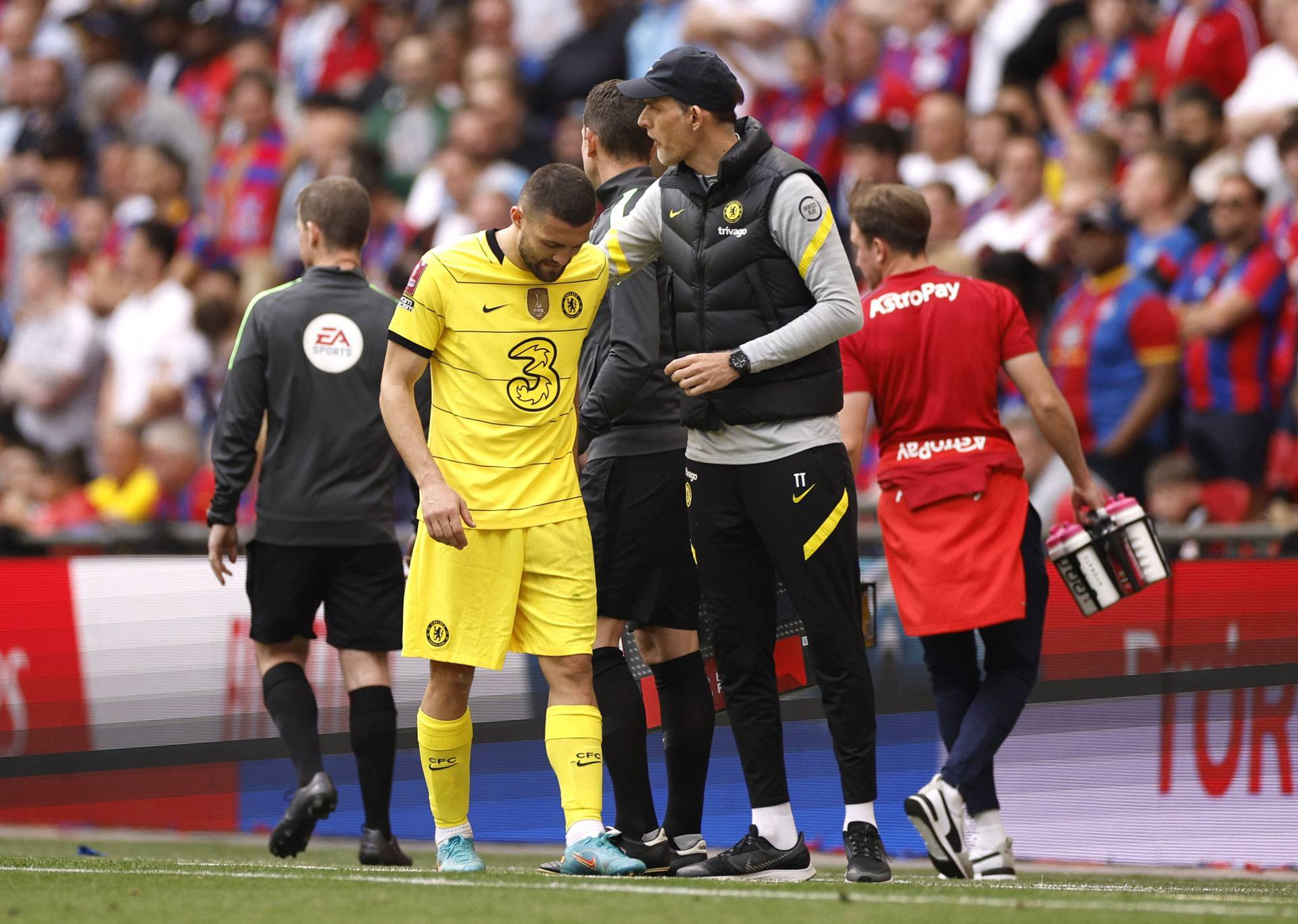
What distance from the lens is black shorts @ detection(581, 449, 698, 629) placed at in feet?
18.9

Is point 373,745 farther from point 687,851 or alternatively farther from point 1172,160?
point 1172,160

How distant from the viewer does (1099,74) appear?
33.0ft

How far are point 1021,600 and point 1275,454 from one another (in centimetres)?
327

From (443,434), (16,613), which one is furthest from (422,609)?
(16,613)

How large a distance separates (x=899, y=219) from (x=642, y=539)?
127 centimetres

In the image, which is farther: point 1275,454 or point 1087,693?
point 1275,454

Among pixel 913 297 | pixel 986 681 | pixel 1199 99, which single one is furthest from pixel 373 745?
pixel 1199 99

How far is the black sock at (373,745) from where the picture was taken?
6.52 m

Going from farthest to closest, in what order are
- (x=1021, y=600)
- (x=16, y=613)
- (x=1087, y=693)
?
(x=16, y=613), (x=1087, y=693), (x=1021, y=600)

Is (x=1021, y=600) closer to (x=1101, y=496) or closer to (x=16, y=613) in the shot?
(x=1101, y=496)

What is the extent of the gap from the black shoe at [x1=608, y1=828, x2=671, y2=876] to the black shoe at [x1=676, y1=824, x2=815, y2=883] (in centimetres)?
25

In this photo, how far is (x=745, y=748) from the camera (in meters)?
5.50

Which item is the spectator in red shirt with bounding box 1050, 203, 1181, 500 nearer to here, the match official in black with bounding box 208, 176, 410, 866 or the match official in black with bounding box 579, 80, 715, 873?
the match official in black with bounding box 579, 80, 715, 873

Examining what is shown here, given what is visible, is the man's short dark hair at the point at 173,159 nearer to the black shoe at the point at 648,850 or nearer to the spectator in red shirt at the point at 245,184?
the spectator in red shirt at the point at 245,184
